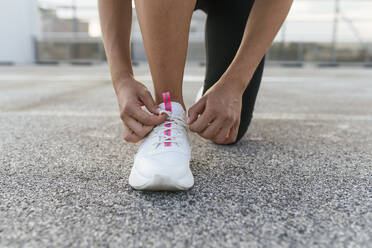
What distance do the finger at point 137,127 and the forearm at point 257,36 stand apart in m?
0.22

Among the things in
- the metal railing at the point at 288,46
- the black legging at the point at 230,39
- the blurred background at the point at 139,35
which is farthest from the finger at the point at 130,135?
A: the metal railing at the point at 288,46

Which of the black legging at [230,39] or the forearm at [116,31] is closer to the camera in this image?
the forearm at [116,31]

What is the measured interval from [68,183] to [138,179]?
168mm

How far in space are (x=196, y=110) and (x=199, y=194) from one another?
177 millimetres

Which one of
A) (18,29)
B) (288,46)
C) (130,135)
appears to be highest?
(18,29)

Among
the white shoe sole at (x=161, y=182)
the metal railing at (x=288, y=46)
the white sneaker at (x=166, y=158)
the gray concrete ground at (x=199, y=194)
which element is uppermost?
the metal railing at (x=288, y=46)

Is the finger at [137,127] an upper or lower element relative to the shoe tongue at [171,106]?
lower

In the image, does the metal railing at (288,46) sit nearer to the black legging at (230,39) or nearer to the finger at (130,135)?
the black legging at (230,39)

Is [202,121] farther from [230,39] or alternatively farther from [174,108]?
[230,39]

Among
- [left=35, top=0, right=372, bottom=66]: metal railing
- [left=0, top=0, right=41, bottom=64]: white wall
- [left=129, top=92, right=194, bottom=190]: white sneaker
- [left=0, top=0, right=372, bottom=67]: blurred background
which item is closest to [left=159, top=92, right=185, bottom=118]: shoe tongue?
[left=129, top=92, right=194, bottom=190]: white sneaker

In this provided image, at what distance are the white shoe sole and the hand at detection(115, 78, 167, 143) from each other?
3.7 inches

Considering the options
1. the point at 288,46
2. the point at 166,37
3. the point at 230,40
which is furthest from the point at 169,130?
the point at 288,46

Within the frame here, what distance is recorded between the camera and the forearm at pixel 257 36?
2.34 feet

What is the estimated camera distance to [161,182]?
1.93 ft
